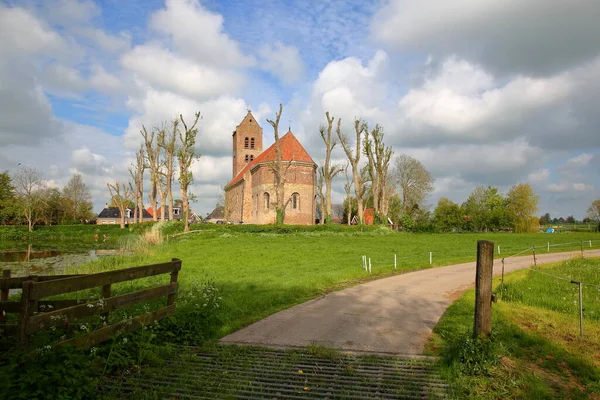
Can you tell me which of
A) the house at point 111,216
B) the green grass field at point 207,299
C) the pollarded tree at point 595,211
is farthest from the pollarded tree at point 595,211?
the house at point 111,216

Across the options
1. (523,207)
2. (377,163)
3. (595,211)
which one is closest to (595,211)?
(595,211)

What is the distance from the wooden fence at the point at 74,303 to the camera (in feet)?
14.0

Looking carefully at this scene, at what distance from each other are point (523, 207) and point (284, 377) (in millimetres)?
64838

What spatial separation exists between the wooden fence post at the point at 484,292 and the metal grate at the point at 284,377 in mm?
829

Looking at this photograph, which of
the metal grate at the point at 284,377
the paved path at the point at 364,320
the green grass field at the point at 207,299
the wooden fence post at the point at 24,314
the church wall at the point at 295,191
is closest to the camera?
the green grass field at the point at 207,299

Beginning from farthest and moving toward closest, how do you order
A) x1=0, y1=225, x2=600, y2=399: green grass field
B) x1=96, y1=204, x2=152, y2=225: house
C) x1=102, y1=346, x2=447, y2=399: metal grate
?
x1=96, y1=204, x2=152, y2=225: house → x1=102, y1=346, x2=447, y2=399: metal grate → x1=0, y1=225, x2=600, y2=399: green grass field

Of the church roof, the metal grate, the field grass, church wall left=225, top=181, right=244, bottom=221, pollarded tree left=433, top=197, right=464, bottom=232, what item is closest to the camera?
the metal grate

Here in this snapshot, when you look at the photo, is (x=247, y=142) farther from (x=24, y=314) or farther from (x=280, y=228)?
(x=24, y=314)

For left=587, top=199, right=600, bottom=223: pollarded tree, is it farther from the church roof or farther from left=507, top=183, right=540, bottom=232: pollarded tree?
the church roof

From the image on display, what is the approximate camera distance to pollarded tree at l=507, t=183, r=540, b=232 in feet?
181

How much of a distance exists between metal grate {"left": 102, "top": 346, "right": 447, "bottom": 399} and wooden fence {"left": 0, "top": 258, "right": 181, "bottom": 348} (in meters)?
0.73

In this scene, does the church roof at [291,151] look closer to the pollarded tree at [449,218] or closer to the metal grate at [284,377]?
the pollarded tree at [449,218]

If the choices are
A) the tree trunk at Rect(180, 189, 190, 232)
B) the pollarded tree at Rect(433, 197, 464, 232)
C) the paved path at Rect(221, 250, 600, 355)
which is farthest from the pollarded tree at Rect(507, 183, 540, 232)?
the paved path at Rect(221, 250, 600, 355)

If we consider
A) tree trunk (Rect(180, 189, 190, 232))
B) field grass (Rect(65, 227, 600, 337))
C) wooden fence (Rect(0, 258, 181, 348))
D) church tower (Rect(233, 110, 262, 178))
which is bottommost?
field grass (Rect(65, 227, 600, 337))
